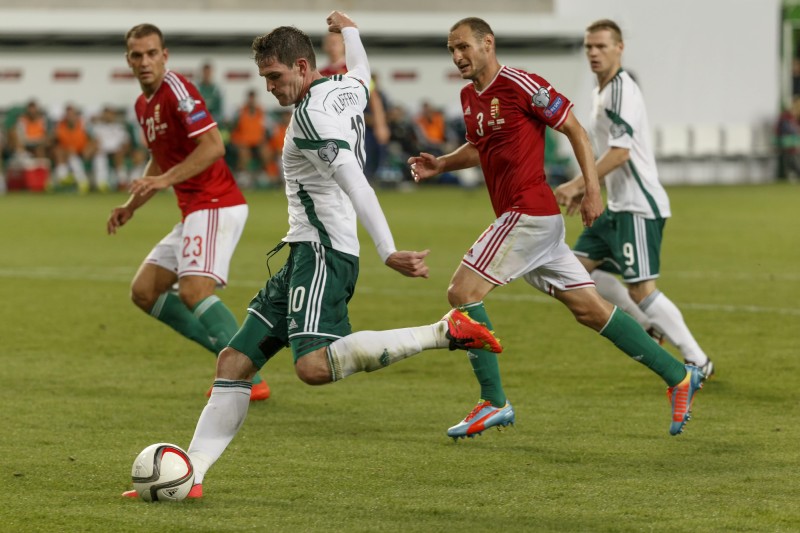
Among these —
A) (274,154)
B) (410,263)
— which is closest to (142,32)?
(410,263)

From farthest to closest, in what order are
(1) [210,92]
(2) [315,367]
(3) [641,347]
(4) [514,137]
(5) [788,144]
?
1. (5) [788,144]
2. (1) [210,92]
3. (4) [514,137]
4. (3) [641,347]
5. (2) [315,367]

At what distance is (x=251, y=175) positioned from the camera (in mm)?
32688

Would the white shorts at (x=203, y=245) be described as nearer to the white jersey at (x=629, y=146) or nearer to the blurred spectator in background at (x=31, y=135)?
the white jersey at (x=629, y=146)

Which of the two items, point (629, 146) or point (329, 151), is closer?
point (329, 151)

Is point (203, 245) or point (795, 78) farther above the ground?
point (203, 245)

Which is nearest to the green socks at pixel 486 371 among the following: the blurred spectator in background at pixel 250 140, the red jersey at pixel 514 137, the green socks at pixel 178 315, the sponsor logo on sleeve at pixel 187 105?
the red jersey at pixel 514 137

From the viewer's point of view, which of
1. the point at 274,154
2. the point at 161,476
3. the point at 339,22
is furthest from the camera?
the point at 274,154

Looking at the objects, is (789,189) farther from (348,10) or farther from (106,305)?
(106,305)

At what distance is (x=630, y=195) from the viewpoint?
9102mm

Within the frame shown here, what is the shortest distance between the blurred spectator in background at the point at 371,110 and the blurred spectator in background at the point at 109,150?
586cm

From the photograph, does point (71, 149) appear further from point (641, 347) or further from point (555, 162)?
point (641, 347)

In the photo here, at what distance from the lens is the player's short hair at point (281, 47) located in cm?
596

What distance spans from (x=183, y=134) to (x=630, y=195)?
2.85m

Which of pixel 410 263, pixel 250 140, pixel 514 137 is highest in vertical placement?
pixel 514 137
